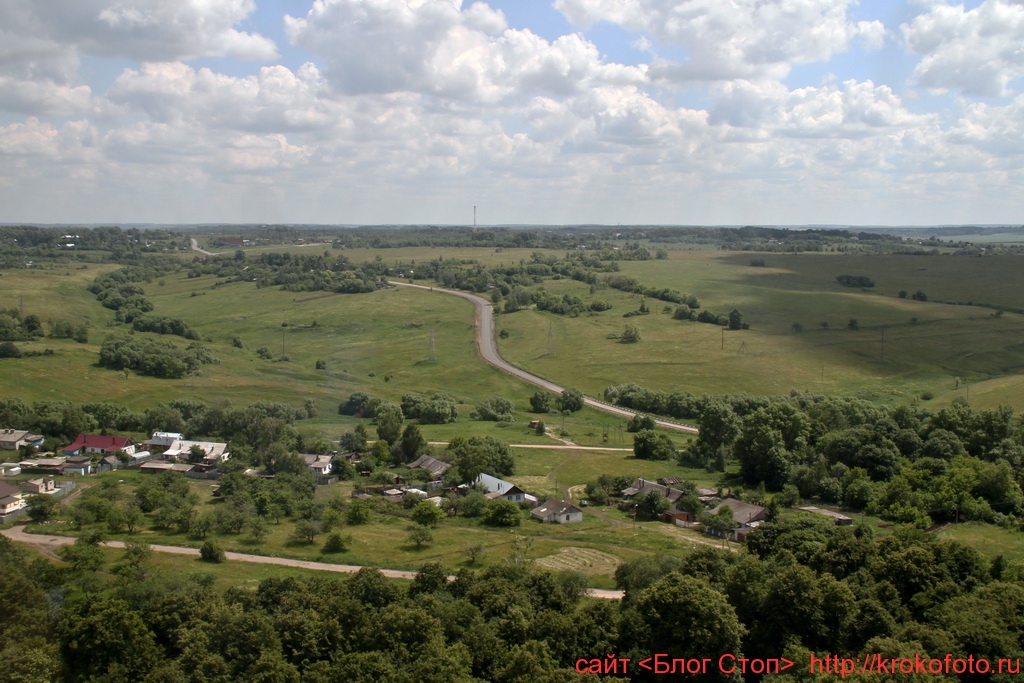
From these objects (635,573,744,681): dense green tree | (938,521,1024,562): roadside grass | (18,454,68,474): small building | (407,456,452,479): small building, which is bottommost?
(407,456,452,479): small building

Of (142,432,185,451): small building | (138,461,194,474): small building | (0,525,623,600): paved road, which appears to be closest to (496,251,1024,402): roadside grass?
(142,432,185,451): small building

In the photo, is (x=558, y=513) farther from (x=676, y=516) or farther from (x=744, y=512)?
(x=744, y=512)

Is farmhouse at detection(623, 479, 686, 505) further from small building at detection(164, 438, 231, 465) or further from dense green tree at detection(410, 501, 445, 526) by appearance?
small building at detection(164, 438, 231, 465)

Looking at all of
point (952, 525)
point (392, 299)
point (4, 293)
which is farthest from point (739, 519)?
point (4, 293)

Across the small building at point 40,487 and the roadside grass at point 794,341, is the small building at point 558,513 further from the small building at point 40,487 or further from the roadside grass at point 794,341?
the roadside grass at point 794,341

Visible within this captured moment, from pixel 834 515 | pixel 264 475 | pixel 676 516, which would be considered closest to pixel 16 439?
pixel 264 475

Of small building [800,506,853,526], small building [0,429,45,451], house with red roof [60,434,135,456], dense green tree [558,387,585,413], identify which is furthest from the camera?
dense green tree [558,387,585,413]

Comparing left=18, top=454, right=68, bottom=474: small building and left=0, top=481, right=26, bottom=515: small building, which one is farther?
left=18, top=454, right=68, bottom=474: small building
